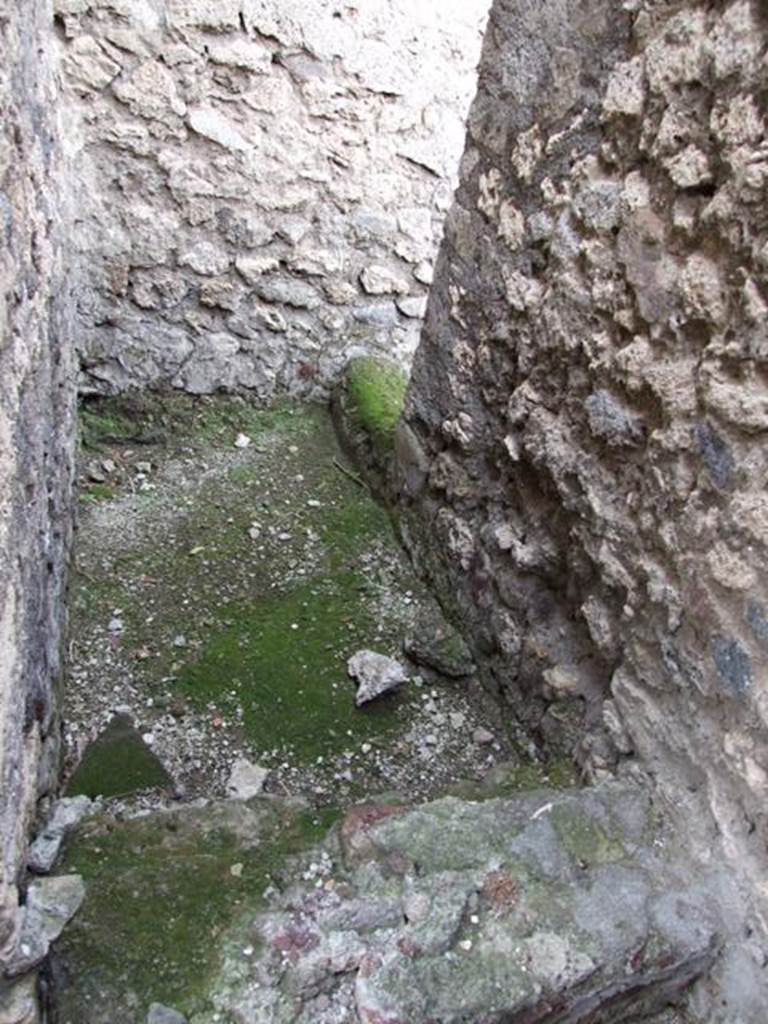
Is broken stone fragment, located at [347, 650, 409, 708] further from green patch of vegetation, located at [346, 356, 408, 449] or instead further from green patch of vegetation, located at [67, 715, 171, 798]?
green patch of vegetation, located at [346, 356, 408, 449]

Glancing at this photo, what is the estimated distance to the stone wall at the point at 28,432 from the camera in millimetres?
1385

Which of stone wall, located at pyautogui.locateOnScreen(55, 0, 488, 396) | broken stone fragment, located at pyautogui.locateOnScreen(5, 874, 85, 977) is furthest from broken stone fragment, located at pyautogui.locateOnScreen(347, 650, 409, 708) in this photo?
stone wall, located at pyautogui.locateOnScreen(55, 0, 488, 396)

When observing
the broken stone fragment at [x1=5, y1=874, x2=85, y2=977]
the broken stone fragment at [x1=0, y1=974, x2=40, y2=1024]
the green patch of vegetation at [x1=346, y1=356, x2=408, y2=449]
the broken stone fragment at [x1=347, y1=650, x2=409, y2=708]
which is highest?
the green patch of vegetation at [x1=346, y1=356, x2=408, y2=449]

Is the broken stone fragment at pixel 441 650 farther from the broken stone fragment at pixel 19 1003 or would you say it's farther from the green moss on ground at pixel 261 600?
the broken stone fragment at pixel 19 1003

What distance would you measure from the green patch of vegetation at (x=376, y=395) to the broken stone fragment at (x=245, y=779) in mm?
1206

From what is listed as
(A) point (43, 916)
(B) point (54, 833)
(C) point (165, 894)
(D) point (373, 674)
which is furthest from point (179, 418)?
(A) point (43, 916)

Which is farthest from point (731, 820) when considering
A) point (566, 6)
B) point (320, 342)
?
point (320, 342)

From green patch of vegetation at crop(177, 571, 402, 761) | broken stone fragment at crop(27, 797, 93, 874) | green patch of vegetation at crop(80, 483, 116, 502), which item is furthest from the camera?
green patch of vegetation at crop(80, 483, 116, 502)

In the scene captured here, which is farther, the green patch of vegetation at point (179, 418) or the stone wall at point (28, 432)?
the green patch of vegetation at point (179, 418)

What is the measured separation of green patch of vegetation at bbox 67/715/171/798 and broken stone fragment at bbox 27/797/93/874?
0.20m

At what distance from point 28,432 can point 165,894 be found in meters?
0.93

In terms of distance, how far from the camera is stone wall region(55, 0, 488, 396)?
2.73 metres

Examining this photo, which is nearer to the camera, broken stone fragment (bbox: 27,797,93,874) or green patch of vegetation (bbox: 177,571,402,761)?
broken stone fragment (bbox: 27,797,93,874)

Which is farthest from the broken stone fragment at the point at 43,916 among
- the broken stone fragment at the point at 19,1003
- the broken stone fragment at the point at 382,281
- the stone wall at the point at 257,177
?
the broken stone fragment at the point at 382,281
